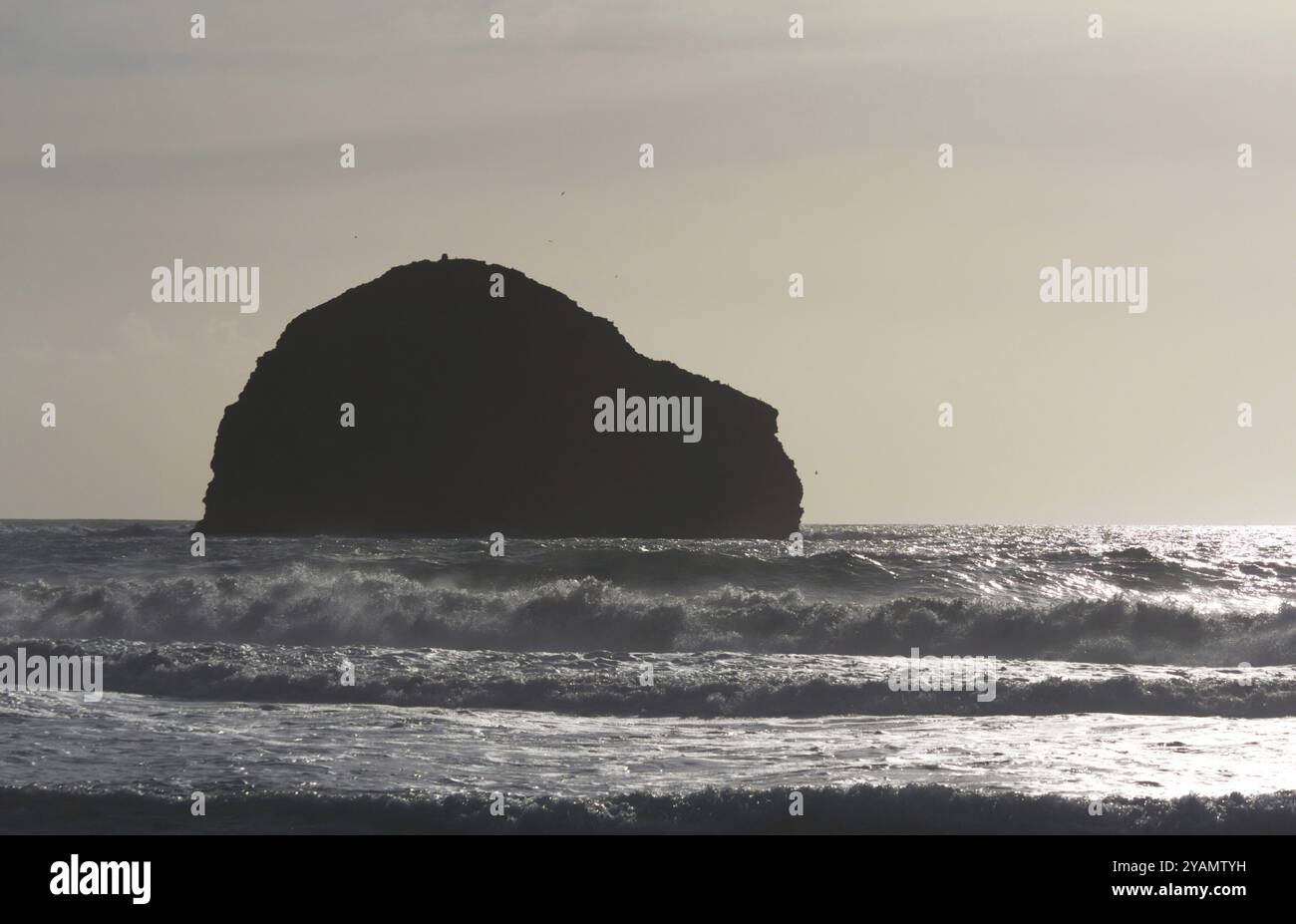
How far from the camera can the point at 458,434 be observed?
3172 inches

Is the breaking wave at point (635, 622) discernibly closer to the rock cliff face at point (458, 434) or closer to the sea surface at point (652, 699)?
the sea surface at point (652, 699)

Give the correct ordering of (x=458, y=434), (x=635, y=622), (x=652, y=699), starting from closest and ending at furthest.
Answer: (x=652, y=699)
(x=635, y=622)
(x=458, y=434)

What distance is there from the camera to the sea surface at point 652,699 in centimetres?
1089

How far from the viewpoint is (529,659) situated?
1953 centimetres

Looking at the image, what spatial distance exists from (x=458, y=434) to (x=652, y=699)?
6450 cm

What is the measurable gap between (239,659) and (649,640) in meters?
8.89

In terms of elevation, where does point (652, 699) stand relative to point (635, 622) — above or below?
below

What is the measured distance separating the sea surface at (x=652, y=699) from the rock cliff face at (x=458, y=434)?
141ft

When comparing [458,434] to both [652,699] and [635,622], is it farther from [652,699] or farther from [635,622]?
[652,699]

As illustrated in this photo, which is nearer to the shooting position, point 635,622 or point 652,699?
point 652,699

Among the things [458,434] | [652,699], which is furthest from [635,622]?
[458,434]

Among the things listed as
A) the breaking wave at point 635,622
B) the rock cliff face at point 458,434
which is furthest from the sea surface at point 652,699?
the rock cliff face at point 458,434
